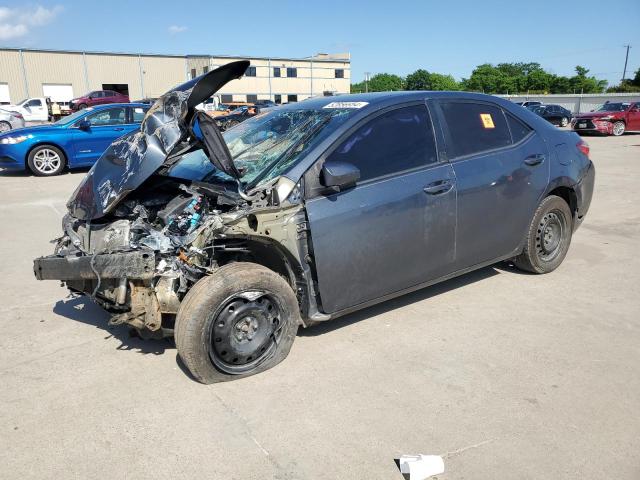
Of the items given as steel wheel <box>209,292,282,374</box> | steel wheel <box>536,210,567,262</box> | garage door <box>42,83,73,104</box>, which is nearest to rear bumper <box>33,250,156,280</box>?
steel wheel <box>209,292,282,374</box>

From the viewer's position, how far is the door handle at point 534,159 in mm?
4583

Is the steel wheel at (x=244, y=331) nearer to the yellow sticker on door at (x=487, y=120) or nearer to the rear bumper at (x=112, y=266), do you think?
the rear bumper at (x=112, y=266)

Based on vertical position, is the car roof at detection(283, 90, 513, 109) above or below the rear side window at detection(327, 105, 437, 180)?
above

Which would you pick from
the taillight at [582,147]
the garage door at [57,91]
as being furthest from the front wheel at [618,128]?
the garage door at [57,91]

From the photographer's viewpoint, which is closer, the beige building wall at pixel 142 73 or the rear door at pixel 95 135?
the rear door at pixel 95 135

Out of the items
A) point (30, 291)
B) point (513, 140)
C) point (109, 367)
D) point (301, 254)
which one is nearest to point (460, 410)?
point (301, 254)

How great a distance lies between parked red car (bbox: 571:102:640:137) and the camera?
2237 centimetres

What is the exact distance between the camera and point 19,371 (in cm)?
349

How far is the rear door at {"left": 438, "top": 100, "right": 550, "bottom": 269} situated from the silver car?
24.2 meters

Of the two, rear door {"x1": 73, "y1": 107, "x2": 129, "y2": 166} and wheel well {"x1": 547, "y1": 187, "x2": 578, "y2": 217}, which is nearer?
wheel well {"x1": 547, "y1": 187, "x2": 578, "y2": 217}

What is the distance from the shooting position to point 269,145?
13.0 ft

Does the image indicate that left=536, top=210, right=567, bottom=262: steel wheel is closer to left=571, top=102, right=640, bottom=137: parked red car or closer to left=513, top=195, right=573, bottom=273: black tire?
left=513, top=195, right=573, bottom=273: black tire

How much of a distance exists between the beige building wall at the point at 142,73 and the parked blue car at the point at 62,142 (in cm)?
3573

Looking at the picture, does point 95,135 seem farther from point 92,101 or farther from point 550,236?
point 92,101
